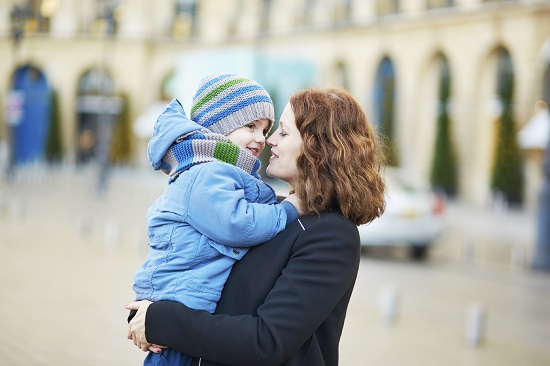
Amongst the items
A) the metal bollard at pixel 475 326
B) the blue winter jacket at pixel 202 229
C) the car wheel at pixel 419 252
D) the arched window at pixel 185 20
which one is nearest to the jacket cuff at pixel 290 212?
the blue winter jacket at pixel 202 229

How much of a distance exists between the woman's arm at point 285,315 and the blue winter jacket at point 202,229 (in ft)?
0.30

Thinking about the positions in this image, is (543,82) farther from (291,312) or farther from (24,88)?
(24,88)

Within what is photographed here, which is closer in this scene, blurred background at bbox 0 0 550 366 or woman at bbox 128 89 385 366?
woman at bbox 128 89 385 366

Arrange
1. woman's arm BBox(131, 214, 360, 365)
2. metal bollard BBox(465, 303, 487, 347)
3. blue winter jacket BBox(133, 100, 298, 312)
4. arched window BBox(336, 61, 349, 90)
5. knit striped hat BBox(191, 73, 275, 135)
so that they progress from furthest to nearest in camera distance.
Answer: arched window BBox(336, 61, 349, 90)
metal bollard BBox(465, 303, 487, 347)
knit striped hat BBox(191, 73, 275, 135)
blue winter jacket BBox(133, 100, 298, 312)
woman's arm BBox(131, 214, 360, 365)

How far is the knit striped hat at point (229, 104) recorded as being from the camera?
3.15 meters

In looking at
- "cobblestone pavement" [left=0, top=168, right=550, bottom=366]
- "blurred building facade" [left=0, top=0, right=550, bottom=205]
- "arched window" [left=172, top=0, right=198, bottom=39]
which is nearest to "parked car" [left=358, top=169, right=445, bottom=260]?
"cobblestone pavement" [left=0, top=168, right=550, bottom=366]

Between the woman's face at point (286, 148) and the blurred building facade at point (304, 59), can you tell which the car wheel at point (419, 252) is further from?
the woman's face at point (286, 148)

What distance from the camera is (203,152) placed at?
3.05 metres

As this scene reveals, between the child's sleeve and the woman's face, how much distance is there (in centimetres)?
11

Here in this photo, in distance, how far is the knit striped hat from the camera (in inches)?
124

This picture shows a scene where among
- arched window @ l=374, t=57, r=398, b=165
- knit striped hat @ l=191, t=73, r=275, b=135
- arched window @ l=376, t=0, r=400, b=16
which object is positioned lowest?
arched window @ l=374, t=57, r=398, b=165

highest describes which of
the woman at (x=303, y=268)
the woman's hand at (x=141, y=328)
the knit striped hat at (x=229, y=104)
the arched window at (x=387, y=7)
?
the knit striped hat at (x=229, y=104)

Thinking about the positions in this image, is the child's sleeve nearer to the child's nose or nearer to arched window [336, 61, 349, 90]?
the child's nose

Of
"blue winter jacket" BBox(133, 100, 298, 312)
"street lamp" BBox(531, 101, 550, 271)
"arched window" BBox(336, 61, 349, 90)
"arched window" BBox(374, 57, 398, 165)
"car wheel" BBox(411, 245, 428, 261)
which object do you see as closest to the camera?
"blue winter jacket" BBox(133, 100, 298, 312)
